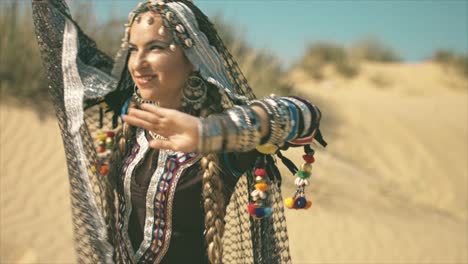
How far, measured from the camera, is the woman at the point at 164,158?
1892 millimetres

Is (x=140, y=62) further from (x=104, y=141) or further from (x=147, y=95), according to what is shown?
(x=104, y=141)

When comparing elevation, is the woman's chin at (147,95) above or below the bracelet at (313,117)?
above

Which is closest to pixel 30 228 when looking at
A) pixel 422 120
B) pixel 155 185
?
pixel 155 185

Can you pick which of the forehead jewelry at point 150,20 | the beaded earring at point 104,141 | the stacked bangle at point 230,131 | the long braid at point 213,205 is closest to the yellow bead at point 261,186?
the long braid at point 213,205

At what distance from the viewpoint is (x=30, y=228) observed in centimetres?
508

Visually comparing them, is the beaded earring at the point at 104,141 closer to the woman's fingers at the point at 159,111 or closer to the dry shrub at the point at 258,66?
the woman's fingers at the point at 159,111

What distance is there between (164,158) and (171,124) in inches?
24.5

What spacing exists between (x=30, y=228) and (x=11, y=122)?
2.32 m

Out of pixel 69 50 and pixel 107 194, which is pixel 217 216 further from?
pixel 69 50

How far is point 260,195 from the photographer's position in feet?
6.10

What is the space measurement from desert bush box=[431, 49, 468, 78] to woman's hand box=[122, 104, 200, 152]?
2673 cm

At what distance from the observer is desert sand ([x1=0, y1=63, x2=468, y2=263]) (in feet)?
17.4

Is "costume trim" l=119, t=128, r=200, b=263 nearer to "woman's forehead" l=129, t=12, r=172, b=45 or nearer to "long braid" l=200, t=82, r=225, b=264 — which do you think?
"long braid" l=200, t=82, r=225, b=264

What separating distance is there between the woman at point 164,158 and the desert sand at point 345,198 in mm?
2922
